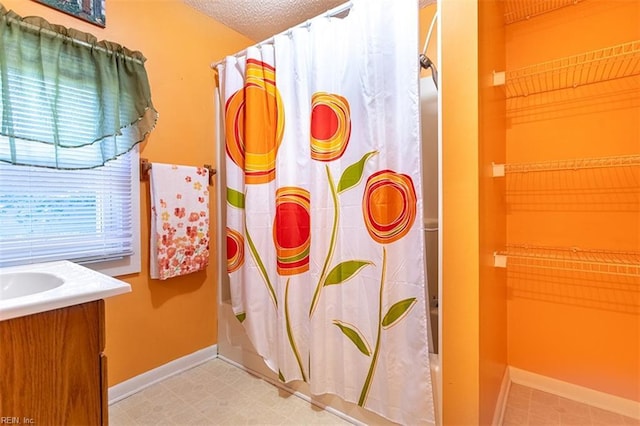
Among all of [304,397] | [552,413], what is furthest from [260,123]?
[552,413]

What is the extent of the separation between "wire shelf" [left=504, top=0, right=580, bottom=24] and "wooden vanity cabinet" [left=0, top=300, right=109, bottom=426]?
243 centimetres

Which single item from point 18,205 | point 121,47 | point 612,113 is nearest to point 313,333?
point 18,205

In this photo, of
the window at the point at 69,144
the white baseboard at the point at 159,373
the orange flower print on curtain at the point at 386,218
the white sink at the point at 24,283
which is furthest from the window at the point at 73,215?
the orange flower print on curtain at the point at 386,218

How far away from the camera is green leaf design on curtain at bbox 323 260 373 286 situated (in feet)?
4.50

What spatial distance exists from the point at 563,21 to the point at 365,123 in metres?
1.34

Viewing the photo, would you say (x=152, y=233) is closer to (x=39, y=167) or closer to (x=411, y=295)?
(x=39, y=167)

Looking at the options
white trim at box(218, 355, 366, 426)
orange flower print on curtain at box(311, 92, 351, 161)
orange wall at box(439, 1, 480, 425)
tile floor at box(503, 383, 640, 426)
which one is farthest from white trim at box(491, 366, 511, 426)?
orange flower print on curtain at box(311, 92, 351, 161)

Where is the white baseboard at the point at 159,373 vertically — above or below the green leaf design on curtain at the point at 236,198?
below

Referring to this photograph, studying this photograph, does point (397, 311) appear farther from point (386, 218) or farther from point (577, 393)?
point (577, 393)

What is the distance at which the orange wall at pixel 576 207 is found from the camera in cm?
153

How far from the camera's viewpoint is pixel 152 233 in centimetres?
174

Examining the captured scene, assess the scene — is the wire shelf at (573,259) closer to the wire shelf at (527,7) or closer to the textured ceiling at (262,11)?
the wire shelf at (527,7)

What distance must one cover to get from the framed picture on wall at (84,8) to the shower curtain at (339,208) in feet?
2.38

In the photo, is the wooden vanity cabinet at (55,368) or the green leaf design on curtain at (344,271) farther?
the green leaf design on curtain at (344,271)
